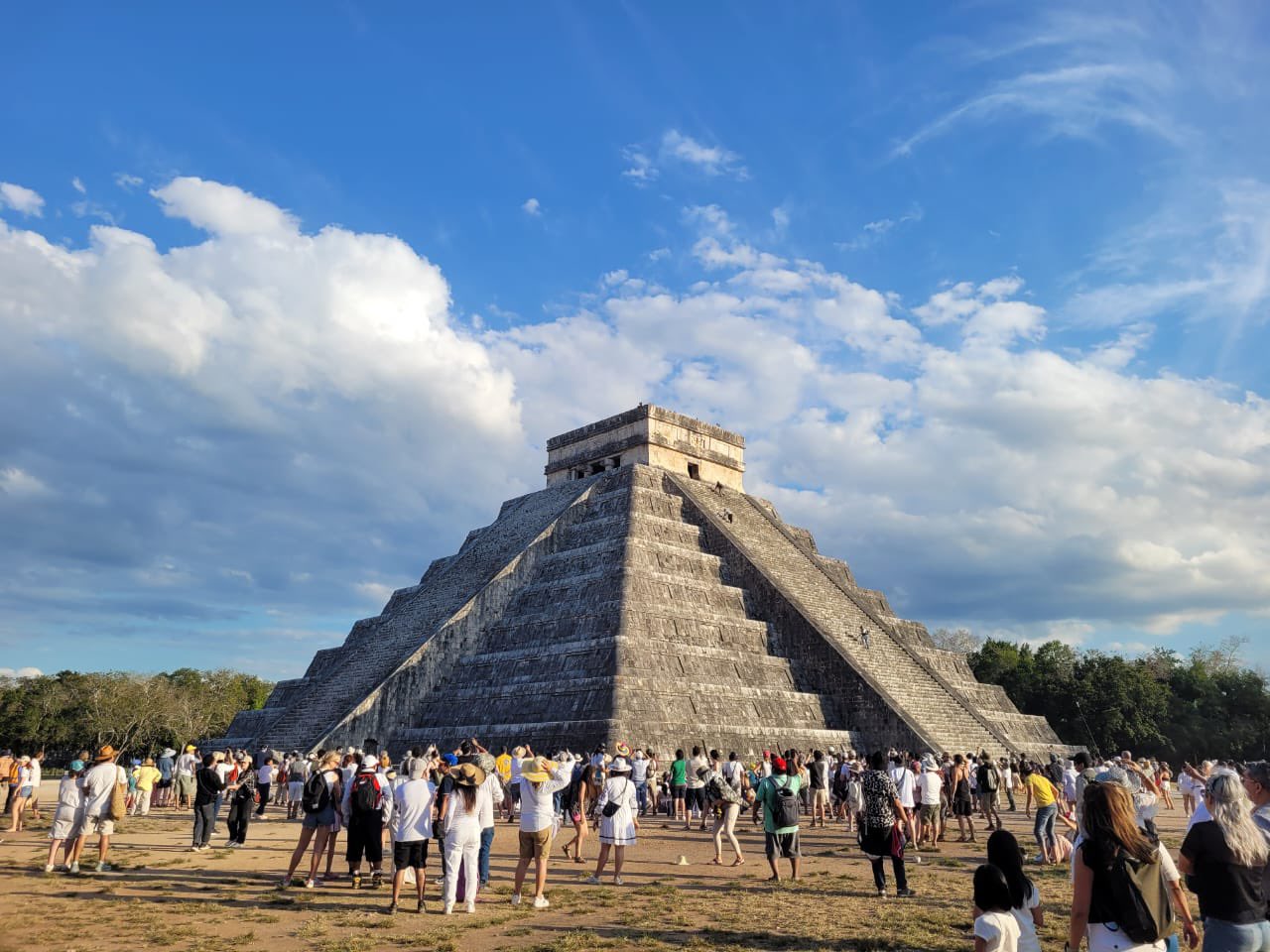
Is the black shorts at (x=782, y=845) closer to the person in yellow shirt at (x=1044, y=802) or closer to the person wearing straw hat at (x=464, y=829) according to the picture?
the person in yellow shirt at (x=1044, y=802)

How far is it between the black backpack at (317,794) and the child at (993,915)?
26.5ft

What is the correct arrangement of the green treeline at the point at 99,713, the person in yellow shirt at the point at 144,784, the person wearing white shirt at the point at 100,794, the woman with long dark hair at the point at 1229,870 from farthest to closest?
the green treeline at the point at 99,713
the person in yellow shirt at the point at 144,784
the person wearing white shirt at the point at 100,794
the woman with long dark hair at the point at 1229,870

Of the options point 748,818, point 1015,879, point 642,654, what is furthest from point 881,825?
point 642,654

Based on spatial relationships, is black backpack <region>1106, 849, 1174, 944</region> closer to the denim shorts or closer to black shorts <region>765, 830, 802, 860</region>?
black shorts <region>765, 830, 802, 860</region>

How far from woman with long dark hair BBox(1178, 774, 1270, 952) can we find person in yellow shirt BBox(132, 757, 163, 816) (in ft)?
59.1

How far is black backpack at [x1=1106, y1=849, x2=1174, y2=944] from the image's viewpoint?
14.3 ft

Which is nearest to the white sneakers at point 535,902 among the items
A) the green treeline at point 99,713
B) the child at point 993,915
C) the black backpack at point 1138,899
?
the child at point 993,915

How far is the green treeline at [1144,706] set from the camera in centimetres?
4412

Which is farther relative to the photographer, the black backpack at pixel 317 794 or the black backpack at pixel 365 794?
the black backpack at pixel 365 794

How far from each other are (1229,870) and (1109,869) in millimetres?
982

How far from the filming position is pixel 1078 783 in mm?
10578

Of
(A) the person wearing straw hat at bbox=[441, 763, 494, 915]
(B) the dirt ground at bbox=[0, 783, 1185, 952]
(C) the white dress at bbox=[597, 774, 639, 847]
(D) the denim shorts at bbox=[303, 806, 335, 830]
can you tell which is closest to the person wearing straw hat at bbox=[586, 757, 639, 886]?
(C) the white dress at bbox=[597, 774, 639, 847]

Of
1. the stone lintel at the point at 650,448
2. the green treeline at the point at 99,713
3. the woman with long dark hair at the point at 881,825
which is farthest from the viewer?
the green treeline at the point at 99,713

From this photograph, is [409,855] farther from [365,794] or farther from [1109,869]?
[1109,869]
